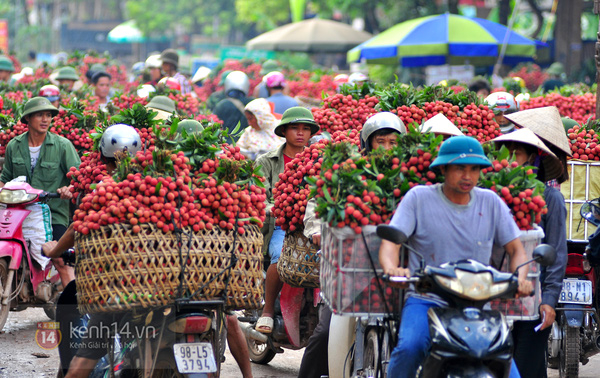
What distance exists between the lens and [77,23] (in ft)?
226

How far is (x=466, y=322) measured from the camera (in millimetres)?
4094

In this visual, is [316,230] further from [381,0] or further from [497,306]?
[381,0]

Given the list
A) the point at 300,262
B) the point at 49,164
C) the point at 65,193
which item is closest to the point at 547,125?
the point at 300,262

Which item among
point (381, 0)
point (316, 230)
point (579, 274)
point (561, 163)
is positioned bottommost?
point (579, 274)

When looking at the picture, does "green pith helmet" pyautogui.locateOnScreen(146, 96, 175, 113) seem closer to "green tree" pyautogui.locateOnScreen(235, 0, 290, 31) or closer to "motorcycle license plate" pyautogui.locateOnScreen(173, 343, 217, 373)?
"motorcycle license plate" pyautogui.locateOnScreen(173, 343, 217, 373)

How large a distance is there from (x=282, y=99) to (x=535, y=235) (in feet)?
27.5

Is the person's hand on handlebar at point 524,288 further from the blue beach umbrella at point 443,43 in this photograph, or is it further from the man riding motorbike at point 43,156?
the blue beach umbrella at point 443,43

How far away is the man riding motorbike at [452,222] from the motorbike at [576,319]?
1.74 metres

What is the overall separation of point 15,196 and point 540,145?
179 inches

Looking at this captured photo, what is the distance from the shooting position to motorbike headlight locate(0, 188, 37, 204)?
7914 millimetres

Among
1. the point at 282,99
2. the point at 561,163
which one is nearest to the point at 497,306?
the point at 561,163

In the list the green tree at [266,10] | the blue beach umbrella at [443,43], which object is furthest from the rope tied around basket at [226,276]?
the green tree at [266,10]

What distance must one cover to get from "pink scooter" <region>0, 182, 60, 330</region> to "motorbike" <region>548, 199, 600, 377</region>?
13.5ft

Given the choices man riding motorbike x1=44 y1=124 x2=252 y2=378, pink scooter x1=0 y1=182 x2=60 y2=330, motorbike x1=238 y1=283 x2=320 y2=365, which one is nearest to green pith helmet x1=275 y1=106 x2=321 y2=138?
man riding motorbike x1=44 y1=124 x2=252 y2=378
